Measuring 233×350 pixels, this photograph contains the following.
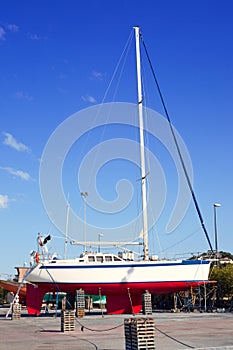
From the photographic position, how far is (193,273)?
41.8 m

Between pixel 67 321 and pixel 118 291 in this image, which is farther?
pixel 118 291

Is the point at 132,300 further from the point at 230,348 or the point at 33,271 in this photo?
the point at 230,348

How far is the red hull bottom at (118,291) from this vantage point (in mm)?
41188

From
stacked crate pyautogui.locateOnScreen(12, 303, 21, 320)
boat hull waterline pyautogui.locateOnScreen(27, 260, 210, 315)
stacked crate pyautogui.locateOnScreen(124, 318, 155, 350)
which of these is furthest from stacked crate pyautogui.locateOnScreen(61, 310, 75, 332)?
boat hull waterline pyautogui.locateOnScreen(27, 260, 210, 315)

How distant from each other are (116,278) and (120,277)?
0.38 m

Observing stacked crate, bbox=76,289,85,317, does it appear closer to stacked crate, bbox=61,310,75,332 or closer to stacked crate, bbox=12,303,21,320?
stacked crate, bbox=12,303,21,320

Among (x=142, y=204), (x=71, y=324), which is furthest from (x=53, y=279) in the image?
(x=71, y=324)

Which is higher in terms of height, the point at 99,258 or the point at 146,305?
the point at 99,258

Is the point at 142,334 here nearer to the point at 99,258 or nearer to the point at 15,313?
the point at 15,313

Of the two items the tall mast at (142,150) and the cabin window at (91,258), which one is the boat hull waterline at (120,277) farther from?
the tall mast at (142,150)

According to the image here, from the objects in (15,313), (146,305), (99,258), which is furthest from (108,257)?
(15,313)

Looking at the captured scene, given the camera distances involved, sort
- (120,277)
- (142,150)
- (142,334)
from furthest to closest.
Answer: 1. (142,150)
2. (120,277)
3. (142,334)

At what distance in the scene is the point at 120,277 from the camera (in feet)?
135

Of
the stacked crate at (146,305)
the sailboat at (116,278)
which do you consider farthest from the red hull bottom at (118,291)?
the stacked crate at (146,305)
